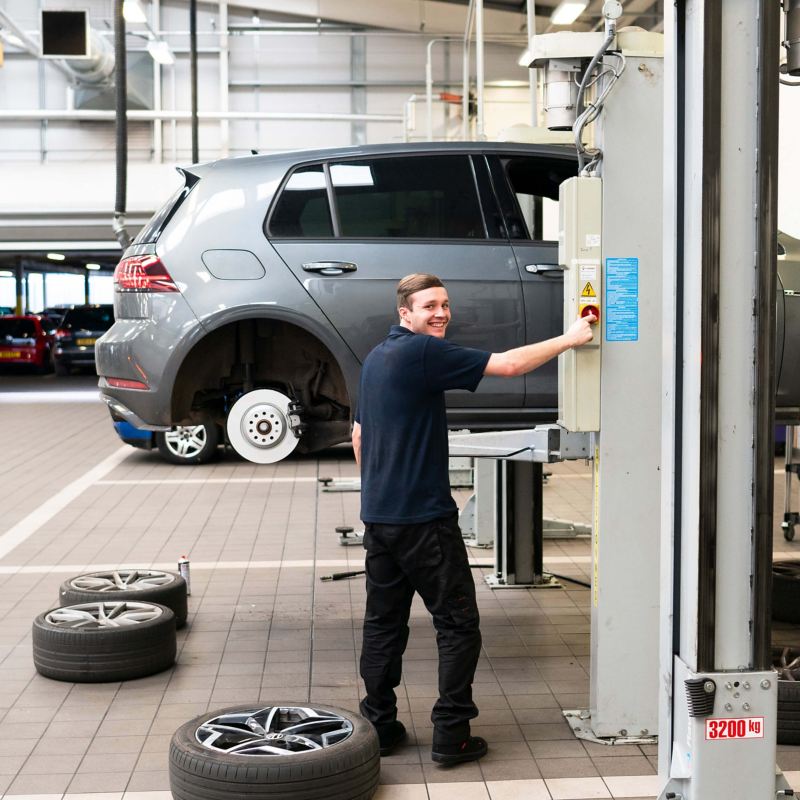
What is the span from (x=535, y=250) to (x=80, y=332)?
20.5 meters

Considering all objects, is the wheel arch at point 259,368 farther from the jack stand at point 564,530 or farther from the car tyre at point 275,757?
the jack stand at point 564,530

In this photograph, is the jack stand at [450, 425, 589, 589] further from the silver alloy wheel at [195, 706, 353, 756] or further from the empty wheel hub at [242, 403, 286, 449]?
the silver alloy wheel at [195, 706, 353, 756]

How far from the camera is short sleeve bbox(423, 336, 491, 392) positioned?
3.88m

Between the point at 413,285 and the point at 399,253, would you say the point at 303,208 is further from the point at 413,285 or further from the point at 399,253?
the point at 413,285

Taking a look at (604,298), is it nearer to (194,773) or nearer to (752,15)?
(752,15)

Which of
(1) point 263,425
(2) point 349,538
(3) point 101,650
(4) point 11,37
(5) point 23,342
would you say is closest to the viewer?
(3) point 101,650

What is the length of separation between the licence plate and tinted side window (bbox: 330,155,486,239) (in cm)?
322

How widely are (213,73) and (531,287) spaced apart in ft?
64.5

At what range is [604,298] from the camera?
13.4 feet

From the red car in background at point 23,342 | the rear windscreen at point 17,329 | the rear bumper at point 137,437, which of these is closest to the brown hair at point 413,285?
the rear bumper at point 137,437

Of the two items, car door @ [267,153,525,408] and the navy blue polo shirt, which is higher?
car door @ [267,153,525,408]

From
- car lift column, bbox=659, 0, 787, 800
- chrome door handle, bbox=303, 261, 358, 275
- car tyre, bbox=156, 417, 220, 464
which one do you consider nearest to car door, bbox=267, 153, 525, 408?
chrome door handle, bbox=303, 261, 358, 275

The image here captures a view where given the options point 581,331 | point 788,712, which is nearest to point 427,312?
point 581,331

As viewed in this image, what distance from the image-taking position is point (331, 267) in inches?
219
